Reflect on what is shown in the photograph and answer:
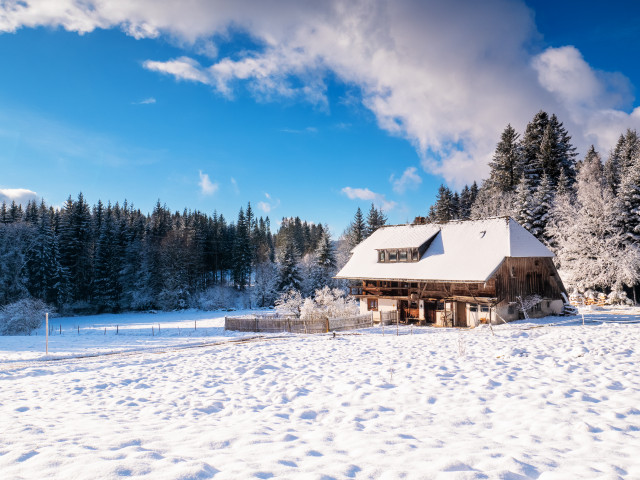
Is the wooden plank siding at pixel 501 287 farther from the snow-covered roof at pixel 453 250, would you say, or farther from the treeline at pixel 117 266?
the treeline at pixel 117 266

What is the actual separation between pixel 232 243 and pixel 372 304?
51.6m

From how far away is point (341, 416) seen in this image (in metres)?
7.09

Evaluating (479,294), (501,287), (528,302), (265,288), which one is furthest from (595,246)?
(265,288)

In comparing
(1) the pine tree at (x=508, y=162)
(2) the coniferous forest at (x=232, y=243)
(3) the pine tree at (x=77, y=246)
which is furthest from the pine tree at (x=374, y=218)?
(3) the pine tree at (x=77, y=246)

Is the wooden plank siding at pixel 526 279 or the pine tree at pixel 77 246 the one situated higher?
the pine tree at pixel 77 246

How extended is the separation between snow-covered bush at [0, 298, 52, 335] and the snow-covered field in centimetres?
3158

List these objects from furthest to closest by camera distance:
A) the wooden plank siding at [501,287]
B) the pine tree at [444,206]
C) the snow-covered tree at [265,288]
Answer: the pine tree at [444,206]
the snow-covered tree at [265,288]
the wooden plank siding at [501,287]

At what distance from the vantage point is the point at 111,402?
8.87m

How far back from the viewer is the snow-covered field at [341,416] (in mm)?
4371

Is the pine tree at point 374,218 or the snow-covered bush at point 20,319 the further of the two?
the pine tree at point 374,218

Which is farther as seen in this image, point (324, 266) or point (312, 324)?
point (324, 266)

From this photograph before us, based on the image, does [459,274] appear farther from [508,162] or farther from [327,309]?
[508,162]

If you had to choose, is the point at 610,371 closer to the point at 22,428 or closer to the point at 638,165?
the point at 22,428

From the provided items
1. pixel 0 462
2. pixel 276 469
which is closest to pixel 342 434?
pixel 276 469
